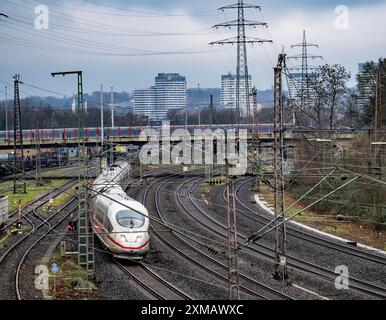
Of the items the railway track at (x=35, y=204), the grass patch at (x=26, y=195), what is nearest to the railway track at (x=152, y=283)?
the railway track at (x=35, y=204)

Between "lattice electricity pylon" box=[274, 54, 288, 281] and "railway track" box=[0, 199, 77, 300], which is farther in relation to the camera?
"lattice electricity pylon" box=[274, 54, 288, 281]

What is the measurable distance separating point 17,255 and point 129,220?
526cm

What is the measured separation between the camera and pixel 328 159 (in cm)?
3847

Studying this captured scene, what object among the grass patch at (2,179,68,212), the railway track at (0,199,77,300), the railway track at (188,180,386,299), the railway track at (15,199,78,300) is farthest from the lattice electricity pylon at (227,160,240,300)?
the grass patch at (2,179,68,212)

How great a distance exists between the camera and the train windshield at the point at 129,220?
22297mm

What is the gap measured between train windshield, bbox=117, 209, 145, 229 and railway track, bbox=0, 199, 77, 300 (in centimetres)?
420

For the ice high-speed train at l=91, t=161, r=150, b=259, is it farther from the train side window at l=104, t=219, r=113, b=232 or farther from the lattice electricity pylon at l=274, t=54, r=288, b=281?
the lattice electricity pylon at l=274, t=54, r=288, b=281

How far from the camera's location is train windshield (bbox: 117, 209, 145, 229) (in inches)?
878

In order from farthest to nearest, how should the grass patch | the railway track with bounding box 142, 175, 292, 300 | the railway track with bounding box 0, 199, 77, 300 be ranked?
Result: the grass patch
the railway track with bounding box 0, 199, 77, 300
the railway track with bounding box 142, 175, 292, 300

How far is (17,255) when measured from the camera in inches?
933

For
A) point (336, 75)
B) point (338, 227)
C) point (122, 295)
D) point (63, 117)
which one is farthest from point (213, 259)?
point (63, 117)

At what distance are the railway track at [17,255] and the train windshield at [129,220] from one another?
13.8 feet
